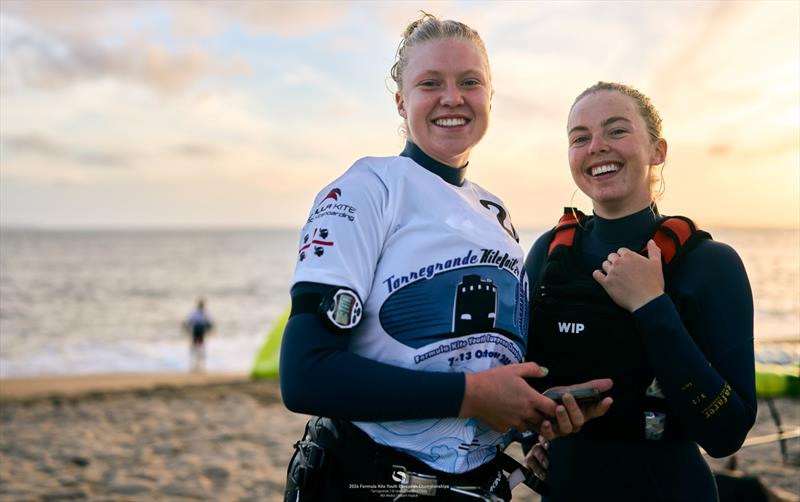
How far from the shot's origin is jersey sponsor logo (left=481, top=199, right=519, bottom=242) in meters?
2.37

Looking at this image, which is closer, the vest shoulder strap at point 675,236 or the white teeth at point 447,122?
the white teeth at point 447,122

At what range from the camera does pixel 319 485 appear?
2041 mm

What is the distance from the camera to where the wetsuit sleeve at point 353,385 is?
1.83m

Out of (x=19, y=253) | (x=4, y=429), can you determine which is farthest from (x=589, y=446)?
(x=19, y=253)

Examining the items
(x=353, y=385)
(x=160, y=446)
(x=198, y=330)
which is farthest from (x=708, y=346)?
(x=198, y=330)

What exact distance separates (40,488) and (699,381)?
6438 mm

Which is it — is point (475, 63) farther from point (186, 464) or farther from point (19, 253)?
point (19, 253)

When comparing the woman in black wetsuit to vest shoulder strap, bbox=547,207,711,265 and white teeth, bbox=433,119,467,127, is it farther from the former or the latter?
white teeth, bbox=433,119,467,127

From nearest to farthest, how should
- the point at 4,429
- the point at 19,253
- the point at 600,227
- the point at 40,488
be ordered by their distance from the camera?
the point at 600,227
the point at 40,488
the point at 4,429
the point at 19,253

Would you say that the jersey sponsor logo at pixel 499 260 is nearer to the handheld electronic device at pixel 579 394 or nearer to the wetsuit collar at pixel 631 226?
the handheld electronic device at pixel 579 394

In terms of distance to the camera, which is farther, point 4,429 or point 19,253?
point 19,253

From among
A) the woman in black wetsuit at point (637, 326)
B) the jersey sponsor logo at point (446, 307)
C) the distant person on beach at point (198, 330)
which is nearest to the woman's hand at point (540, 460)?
the woman in black wetsuit at point (637, 326)

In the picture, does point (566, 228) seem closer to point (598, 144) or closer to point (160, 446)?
point (598, 144)

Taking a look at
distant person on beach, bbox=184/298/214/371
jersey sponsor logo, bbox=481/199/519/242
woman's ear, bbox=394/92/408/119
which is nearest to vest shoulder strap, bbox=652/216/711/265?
jersey sponsor logo, bbox=481/199/519/242
